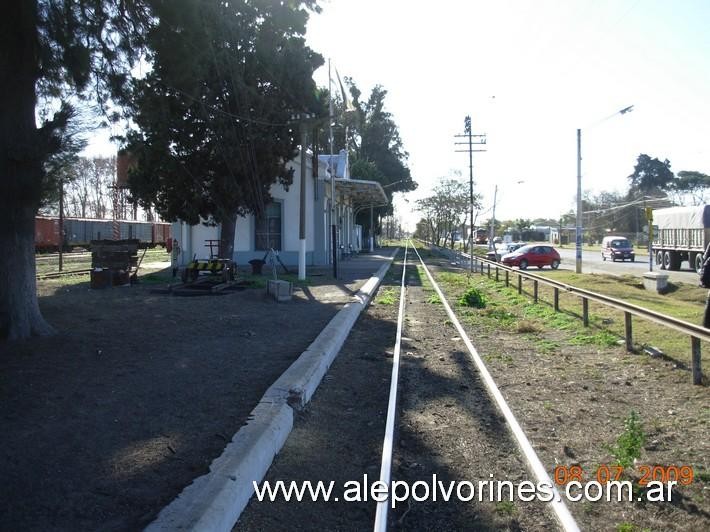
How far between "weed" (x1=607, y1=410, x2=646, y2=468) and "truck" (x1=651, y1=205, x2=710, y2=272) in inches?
992

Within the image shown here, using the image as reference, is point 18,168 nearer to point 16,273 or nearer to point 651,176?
point 16,273

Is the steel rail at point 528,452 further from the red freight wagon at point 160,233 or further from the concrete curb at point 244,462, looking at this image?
the red freight wagon at point 160,233

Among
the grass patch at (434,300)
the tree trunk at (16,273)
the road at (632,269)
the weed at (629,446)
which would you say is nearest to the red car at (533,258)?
the road at (632,269)

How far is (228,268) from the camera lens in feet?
62.7

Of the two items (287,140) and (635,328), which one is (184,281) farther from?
(635,328)

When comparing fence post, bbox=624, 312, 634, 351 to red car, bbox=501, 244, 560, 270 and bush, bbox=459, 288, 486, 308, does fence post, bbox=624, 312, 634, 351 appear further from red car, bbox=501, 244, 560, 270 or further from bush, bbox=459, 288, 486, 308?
red car, bbox=501, 244, 560, 270

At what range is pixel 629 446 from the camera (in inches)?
193

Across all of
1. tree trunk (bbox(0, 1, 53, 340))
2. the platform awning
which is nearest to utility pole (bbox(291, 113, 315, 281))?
the platform awning

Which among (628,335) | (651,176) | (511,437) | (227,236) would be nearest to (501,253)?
(227,236)

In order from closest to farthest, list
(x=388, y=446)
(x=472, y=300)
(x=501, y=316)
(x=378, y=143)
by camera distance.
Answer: (x=388, y=446), (x=501, y=316), (x=472, y=300), (x=378, y=143)

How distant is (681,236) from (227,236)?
22989mm

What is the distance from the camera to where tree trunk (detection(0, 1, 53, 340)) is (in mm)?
8094

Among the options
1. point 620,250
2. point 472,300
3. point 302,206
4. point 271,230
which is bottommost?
point 472,300

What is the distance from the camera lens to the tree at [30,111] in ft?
26.7
